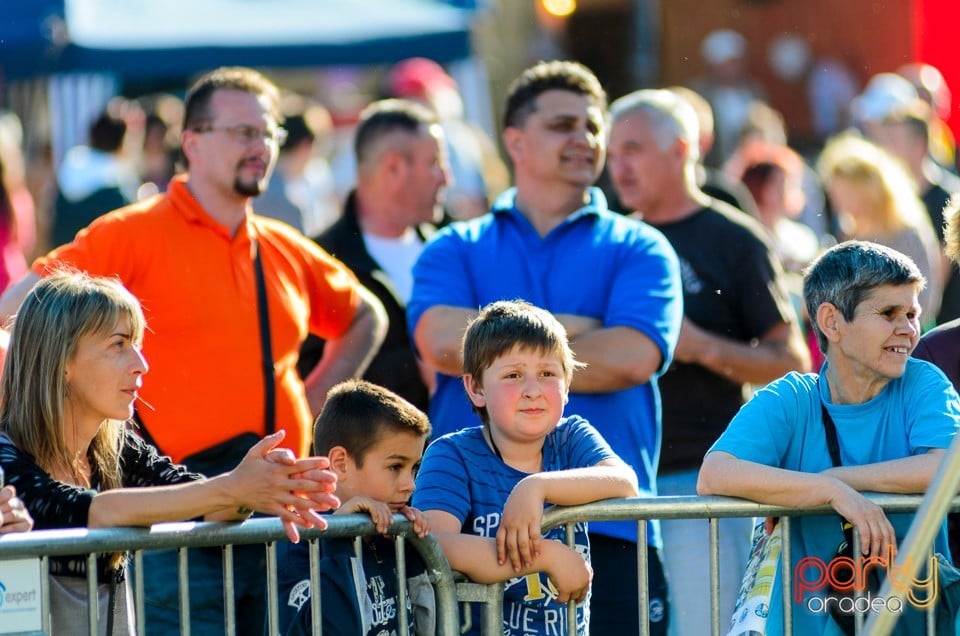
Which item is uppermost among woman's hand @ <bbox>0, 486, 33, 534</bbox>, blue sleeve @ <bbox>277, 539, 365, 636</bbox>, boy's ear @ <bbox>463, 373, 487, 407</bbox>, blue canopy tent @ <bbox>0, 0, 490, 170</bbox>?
blue canopy tent @ <bbox>0, 0, 490, 170</bbox>

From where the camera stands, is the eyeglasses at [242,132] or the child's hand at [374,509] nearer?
the child's hand at [374,509]

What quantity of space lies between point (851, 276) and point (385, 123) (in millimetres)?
3376

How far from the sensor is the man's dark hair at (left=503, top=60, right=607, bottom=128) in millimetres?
6293

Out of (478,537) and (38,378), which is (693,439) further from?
(38,378)

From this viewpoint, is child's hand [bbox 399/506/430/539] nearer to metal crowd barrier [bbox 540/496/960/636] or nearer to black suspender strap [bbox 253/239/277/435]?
metal crowd barrier [bbox 540/496/960/636]

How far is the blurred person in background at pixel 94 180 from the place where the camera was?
10.8 meters

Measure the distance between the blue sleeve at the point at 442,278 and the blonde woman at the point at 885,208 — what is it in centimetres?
326

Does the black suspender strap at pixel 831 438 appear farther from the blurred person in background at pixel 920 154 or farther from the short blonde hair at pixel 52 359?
the blurred person in background at pixel 920 154

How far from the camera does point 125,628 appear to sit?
4.36m

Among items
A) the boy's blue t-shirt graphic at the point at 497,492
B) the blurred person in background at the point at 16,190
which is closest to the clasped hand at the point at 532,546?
the boy's blue t-shirt graphic at the point at 497,492

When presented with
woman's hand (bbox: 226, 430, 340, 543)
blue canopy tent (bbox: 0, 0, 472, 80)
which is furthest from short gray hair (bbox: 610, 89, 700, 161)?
blue canopy tent (bbox: 0, 0, 472, 80)

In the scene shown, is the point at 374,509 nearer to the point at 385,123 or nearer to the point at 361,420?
the point at 361,420

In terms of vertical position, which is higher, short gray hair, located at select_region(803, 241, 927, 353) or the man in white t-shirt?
the man in white t-shirt

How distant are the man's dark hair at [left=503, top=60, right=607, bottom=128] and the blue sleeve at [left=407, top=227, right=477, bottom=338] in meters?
0.61
